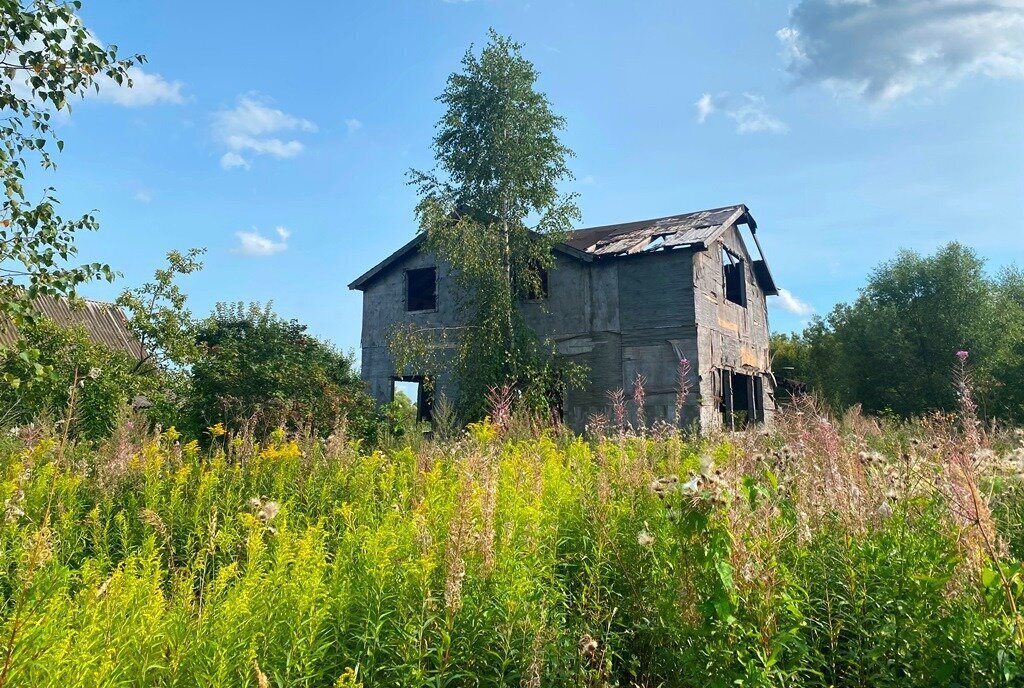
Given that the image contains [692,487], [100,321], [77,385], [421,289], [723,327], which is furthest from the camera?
[100,321]

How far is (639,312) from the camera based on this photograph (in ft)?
59.2

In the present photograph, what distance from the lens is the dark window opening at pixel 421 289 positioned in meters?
20.9

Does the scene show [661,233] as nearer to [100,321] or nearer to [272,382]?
[272,382]

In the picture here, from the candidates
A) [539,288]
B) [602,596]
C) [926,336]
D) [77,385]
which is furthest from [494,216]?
[926,336]

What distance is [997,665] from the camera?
8.52 feet

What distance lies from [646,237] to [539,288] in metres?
3.42

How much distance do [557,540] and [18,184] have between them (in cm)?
662

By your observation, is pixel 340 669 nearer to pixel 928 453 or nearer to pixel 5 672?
pixel 5 672

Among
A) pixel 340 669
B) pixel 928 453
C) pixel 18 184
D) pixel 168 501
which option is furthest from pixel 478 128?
pixel 340 669

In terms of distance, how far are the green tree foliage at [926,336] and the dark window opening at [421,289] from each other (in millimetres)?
19812

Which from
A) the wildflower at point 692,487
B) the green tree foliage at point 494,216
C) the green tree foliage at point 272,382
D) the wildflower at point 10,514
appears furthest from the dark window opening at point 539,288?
the wildflower at point 692,487

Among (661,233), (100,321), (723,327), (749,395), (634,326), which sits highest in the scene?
(661,233)

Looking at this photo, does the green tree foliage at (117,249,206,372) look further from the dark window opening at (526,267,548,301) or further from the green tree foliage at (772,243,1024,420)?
the green tree foliage at (772,243,1024,420)

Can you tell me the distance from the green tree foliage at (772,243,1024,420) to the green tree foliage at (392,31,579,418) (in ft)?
60.8
